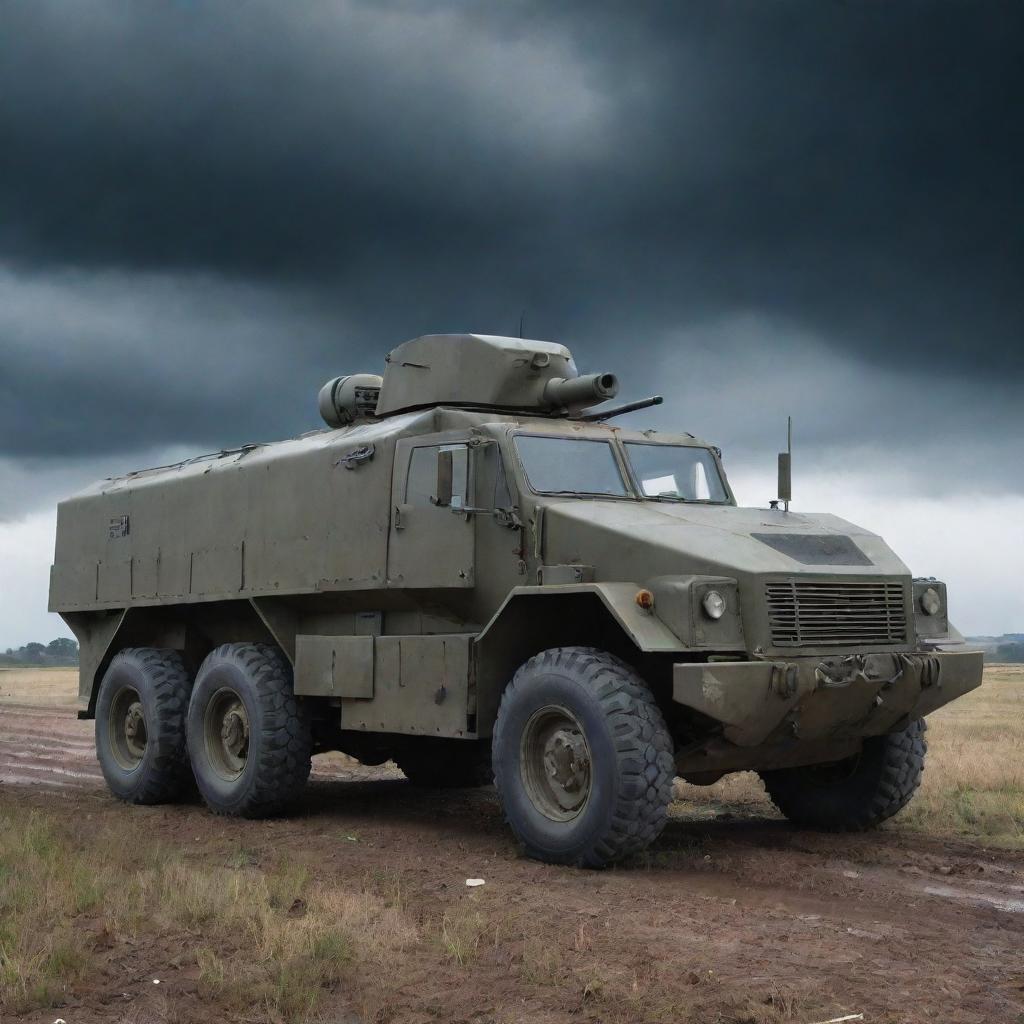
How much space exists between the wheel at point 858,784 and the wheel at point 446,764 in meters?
3.43

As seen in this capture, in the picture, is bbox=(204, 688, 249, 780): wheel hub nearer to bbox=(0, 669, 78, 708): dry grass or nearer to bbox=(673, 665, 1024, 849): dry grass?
bbox=(673, 665, 1024, 849): dry grass

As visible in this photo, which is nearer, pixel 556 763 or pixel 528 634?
pixel 556 763

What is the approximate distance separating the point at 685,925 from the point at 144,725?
7822mm

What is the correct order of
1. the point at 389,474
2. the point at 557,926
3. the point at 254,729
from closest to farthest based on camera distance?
the point at 557,926 < the point at 389,474 < the point at 254,729

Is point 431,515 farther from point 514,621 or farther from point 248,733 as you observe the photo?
point 248,733

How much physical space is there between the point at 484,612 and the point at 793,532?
225 centimetres

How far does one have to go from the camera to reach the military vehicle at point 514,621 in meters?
8.35

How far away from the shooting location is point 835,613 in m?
8.70

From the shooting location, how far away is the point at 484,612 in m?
9.99

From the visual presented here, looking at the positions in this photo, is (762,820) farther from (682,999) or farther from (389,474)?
(682,999)

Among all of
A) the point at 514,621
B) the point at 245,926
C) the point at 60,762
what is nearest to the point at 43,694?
the point at 60,762

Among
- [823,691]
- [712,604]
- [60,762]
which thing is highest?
[712,604]

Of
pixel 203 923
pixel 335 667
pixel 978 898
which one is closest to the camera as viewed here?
pixel 203 923

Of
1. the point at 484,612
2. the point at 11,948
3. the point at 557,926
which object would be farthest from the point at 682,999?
the point at 484,612
